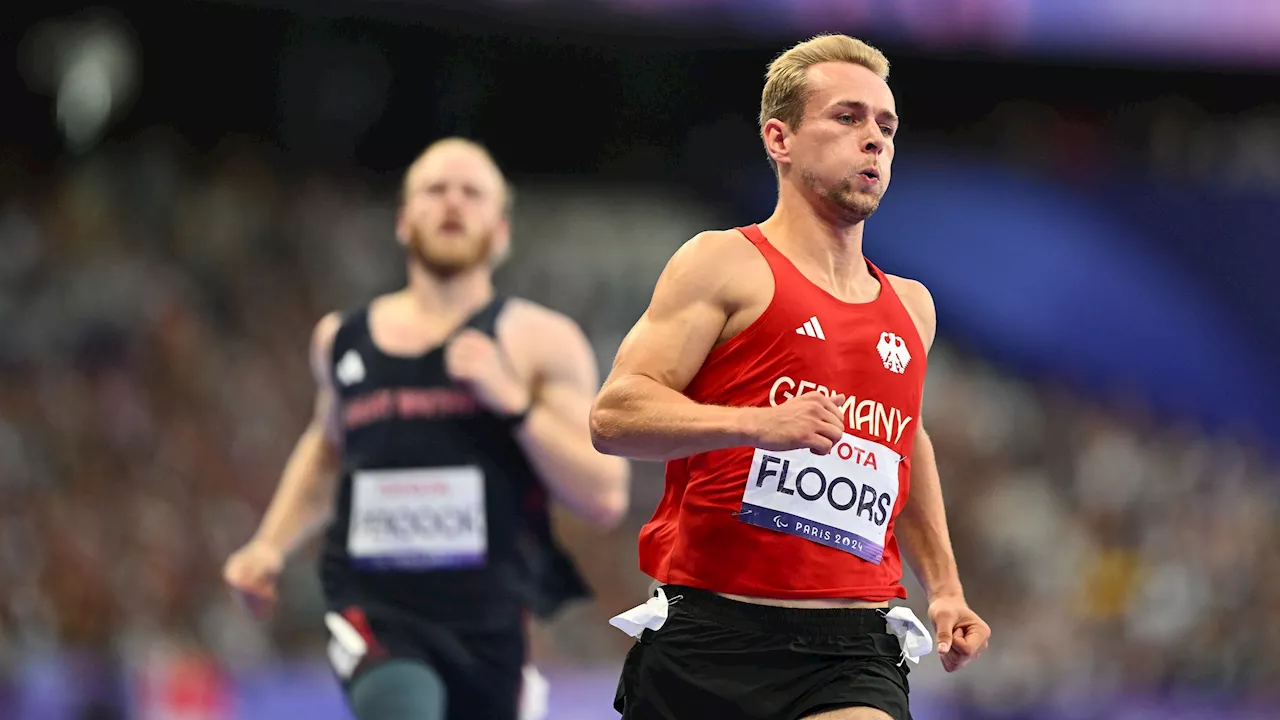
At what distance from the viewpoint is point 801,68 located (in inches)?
→ 142

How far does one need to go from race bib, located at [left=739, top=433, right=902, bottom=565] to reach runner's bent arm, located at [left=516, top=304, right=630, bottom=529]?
2.13 metres

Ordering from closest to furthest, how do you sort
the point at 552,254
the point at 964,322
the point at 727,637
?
the point at 727,637 → the point at 552,254 → the point at 964,322

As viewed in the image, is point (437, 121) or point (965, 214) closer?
point (437, 121)

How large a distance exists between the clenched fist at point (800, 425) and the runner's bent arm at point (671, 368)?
84 millimetres

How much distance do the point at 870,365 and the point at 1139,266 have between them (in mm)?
12776

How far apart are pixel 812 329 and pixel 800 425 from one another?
50 centimetres

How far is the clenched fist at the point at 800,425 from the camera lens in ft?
9.65

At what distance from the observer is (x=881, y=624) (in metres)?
3.45

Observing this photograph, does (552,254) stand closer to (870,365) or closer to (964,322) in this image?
(964,322)

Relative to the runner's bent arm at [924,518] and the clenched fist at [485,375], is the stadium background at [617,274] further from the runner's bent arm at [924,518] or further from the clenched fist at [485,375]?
the runner's bent arm at [924,518]

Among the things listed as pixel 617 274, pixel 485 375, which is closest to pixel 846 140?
pixel 485 375

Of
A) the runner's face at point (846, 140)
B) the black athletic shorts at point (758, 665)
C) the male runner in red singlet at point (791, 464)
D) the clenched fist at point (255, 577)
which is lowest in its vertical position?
the clenched fist at point (255, 577)

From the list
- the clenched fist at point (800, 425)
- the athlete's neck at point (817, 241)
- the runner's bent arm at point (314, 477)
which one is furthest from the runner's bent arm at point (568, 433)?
the clenched fist at point (800, 425)

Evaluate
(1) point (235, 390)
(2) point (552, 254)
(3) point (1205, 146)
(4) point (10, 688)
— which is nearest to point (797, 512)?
(4) point (10, 688)
